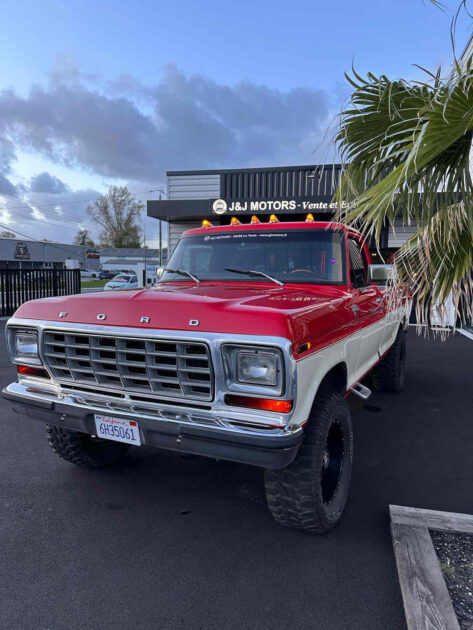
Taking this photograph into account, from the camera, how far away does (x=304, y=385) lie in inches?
94.0

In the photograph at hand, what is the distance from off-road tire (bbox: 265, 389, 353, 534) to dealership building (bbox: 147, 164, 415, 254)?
973 centimetres

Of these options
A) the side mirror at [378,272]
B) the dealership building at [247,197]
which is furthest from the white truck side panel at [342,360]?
the dealership building at [247,197]

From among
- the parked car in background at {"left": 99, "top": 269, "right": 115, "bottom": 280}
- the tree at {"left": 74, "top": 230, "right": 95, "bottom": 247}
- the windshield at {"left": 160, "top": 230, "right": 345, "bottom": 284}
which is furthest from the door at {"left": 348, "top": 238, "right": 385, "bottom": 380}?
the tree at {"left": 74, "top": 230, "right": 95, "bottom": 247}

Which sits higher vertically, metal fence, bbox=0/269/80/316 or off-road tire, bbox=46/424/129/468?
metal fence, bbox=0/269/80/316

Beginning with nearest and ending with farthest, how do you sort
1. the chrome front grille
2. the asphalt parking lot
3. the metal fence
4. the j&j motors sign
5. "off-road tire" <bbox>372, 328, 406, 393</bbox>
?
the asphalt parking lot
the chrome front grille
"off-road tire" <bbox>372, 328, 406, 393</bbox>
the j&j motors sign
the metal fence

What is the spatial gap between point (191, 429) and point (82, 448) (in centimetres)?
152

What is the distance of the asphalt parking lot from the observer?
218 centimetres

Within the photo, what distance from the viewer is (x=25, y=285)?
1345cm

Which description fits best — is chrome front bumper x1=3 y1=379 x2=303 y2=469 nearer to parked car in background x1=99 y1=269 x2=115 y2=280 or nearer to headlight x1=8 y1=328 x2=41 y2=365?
headlight x1=8 y1=328 x2=41 y2=365

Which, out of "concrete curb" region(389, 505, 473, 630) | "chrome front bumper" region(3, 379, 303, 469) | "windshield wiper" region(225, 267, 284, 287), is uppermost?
"windshield wiper" region(225, 267, 284, 287)

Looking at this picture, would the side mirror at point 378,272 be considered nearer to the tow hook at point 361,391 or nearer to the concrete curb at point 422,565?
the tow hook at point 361,391

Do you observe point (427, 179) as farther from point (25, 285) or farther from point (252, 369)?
point (25, 285)

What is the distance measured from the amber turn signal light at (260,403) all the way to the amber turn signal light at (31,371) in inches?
56.1

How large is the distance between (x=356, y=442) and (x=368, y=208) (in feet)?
8.97
